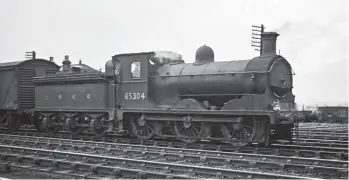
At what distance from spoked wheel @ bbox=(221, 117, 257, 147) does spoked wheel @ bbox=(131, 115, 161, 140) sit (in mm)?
2408

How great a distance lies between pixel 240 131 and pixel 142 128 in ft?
11.8

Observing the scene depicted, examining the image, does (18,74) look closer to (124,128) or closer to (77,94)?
(77,94)

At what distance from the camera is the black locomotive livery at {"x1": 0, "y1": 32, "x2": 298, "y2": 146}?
11.2m

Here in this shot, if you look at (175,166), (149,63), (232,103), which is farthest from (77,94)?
(175,166)

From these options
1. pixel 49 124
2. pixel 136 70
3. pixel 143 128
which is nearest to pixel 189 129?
pixel 143 128

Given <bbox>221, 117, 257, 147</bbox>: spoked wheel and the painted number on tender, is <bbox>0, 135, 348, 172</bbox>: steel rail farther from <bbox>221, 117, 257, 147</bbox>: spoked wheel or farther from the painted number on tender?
the painted number on tender

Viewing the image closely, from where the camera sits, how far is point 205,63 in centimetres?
1261

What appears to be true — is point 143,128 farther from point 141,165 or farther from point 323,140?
point 323,140

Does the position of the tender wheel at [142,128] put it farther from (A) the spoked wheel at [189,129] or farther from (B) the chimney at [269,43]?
(B) the chimney at [269,43]

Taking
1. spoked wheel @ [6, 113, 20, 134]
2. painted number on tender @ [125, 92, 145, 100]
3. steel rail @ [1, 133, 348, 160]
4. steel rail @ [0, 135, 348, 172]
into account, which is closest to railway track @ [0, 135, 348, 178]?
steel rail @ [0, 135, 348, 172]

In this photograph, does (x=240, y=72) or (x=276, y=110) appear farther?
(x=240, y=72)

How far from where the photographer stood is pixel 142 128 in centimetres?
1339

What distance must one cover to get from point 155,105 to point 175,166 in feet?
16.0

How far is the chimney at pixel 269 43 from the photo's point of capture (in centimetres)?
1157
